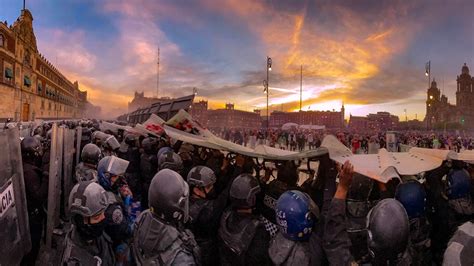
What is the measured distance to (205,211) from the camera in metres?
3.41

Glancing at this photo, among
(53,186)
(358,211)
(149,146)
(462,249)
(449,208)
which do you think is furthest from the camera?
(149,146)

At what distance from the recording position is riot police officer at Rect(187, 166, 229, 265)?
340cm

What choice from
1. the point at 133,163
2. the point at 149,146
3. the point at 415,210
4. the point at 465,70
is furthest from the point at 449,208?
the point at 465,70

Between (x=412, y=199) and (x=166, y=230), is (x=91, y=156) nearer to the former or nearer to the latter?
(x=166, y=230)

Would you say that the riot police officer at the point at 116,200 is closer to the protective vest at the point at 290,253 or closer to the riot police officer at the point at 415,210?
the protective vest at the point at 290,253

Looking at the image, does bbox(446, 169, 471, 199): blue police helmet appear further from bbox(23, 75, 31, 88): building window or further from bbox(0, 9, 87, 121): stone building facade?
bbox(23, 75, 31, 88): building window

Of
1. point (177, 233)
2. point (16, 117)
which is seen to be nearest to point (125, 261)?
point (177, 233)

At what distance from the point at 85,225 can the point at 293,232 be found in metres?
1.55

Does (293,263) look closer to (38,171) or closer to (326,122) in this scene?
(38,171)

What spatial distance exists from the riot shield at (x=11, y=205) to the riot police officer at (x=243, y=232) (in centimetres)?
162

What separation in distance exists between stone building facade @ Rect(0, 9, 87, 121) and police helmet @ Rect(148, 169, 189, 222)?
46.8 metres

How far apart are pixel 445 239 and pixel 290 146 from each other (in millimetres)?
30069

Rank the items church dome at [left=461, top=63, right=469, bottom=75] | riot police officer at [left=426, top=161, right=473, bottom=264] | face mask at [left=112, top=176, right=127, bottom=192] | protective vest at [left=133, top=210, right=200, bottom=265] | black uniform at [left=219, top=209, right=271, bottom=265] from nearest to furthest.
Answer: protective vest at [left=133, top=210, right=200, bottom=265] < black uniform at [left=219, top=209, right=271, bottom=265] < riot police officer at [left=426, top=161, right=473, bottom=264] < face mask at [left=112, top=176, right=127, bottom=192] < church dome at [left=461, top=63, right=469, bottom=75]

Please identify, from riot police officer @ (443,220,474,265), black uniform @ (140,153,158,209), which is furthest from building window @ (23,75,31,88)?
riot police officer @ (443,220,474,265)
